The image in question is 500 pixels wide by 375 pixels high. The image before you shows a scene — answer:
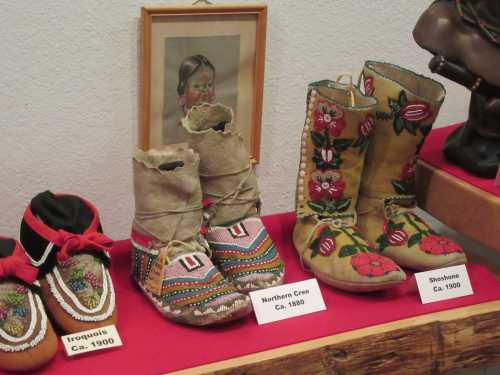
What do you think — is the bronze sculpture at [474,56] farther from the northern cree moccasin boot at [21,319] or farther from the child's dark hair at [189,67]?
the northern cree moccasin boot at [21,319]

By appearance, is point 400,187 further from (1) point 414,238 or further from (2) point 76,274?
(2) point 76,274

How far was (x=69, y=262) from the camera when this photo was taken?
2.79ft

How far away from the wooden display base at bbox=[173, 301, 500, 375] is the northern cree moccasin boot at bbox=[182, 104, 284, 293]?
0.12 metres

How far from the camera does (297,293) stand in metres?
0.91

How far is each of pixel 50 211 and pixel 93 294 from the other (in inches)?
4.4

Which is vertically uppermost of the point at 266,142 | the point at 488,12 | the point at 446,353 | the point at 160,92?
the point at 488,12

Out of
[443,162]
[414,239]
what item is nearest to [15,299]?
[414,239]

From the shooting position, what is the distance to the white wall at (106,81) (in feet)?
3.59

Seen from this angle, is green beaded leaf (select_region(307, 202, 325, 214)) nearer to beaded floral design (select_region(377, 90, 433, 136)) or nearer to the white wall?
beaded floral design (select_region(377, 90, 433, 136))

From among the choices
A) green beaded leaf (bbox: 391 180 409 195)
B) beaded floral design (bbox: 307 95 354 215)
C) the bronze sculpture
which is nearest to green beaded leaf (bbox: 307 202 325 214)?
beaded floral design (bbox: 307 95 354 215)

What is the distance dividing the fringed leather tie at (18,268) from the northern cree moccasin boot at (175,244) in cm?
15

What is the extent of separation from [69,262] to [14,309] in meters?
0.09

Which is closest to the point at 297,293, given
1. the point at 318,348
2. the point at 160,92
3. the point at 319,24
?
the point at 318,348

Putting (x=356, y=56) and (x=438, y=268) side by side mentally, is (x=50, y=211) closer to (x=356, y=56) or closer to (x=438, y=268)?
(x=438, y=268)
